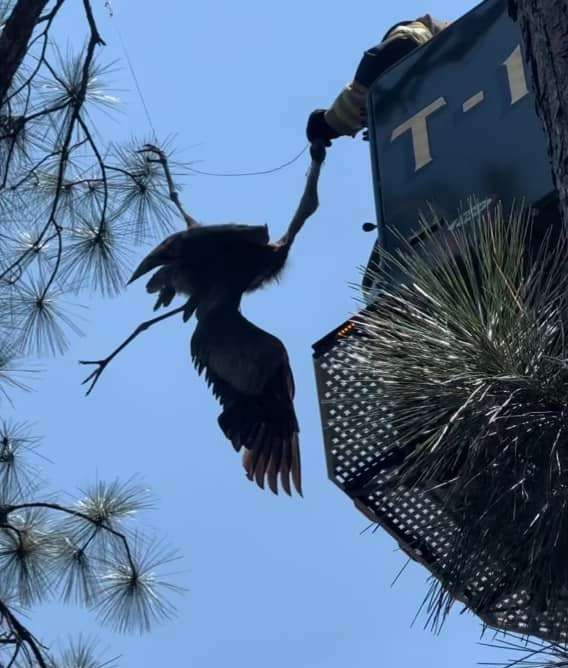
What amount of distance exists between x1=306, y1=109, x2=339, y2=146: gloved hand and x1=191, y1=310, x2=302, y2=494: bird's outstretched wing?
2.20 feet

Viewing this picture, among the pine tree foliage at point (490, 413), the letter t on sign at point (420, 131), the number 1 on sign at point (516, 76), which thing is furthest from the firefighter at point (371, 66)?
the pine tree foliage at point (490, 413)

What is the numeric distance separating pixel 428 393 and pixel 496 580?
32 centimetres

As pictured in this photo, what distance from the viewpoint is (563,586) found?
2377mm

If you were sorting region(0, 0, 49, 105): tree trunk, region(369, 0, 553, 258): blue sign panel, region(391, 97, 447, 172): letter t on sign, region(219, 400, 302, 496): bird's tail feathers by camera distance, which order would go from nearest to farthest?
region(0, 0, 49, 105): tree trunk → region(369, 0, 553, 258): blue sign panel → region(391, 97, 447, 172): letter t on sign → region(219, 400, 302, 496): bird's tail feathers

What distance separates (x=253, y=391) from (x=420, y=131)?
1214 mm

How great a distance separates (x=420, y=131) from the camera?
445 cm

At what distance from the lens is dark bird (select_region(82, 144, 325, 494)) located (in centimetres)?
518

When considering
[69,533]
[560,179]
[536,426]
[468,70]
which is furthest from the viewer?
[69,533]

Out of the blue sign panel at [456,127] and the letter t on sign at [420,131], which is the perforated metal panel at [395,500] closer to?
the blue sign panel at [456,127]

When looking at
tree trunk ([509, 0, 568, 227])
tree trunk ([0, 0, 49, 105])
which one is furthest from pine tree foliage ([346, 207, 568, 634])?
tree trunk ([0, 0, 49, 105])

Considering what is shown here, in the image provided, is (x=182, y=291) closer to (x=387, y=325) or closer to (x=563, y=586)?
(x=387, y=325)

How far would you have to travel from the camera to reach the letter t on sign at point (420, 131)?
436 centimetres

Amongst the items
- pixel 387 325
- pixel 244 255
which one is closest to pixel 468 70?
pixel 244 255

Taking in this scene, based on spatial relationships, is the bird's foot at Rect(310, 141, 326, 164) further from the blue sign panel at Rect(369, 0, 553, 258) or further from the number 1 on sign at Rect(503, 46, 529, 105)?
the number 1 on sign at Rect(503, 46, 529, 105)
